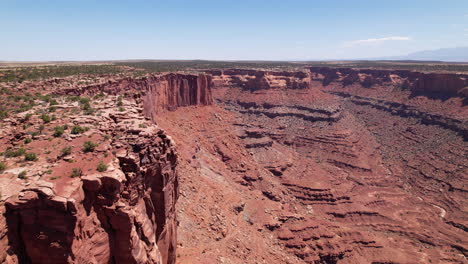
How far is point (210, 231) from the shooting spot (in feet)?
99.7

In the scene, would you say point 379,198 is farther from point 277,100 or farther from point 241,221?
point 277,100

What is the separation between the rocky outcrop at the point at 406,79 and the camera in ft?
298

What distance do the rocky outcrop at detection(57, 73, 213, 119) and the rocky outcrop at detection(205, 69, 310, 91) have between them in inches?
1217

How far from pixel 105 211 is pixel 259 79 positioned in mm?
88542

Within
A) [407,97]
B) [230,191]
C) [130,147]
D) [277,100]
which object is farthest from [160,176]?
[407,97]

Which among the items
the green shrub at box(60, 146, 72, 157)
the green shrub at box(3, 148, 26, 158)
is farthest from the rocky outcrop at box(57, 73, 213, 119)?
the green shrub at box(60, 146, 72, 157)

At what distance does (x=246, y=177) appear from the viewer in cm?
4959

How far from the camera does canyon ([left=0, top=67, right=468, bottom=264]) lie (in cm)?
1144

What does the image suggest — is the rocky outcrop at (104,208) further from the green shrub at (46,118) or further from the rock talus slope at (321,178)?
the rock talus slope at (321,178)

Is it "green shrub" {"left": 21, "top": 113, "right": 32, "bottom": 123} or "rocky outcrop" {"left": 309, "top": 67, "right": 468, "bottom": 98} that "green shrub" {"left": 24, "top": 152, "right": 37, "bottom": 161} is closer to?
"green shrub" {"left": 21, "top": 113, "right": 32, "bottom": 123}

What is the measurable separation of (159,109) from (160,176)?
133ft

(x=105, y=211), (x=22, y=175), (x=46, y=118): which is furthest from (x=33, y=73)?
(x=105, y=211)

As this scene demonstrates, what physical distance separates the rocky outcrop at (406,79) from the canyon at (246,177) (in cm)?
63

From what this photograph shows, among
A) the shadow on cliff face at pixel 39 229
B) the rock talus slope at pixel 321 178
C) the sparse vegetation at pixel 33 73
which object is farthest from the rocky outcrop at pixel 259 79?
the shadow on cliff face at pixel 39 229
